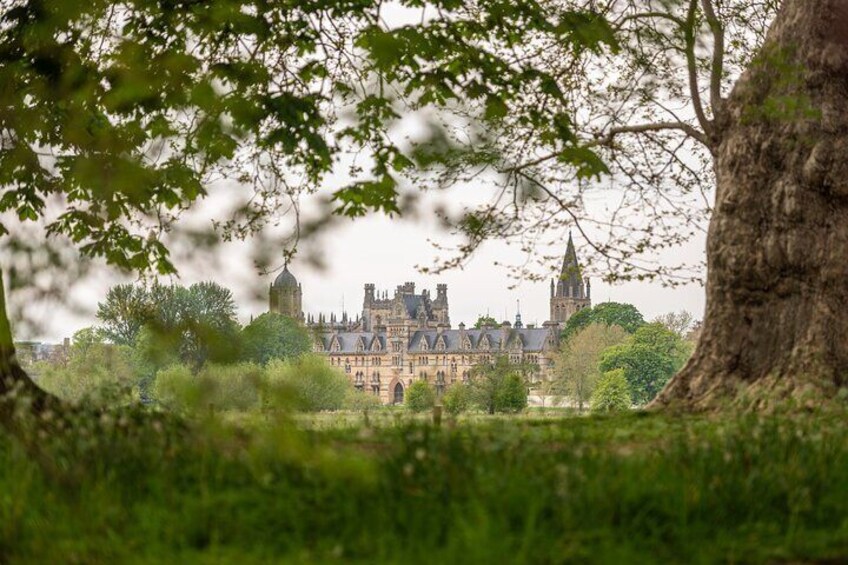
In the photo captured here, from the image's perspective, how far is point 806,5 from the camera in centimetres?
1399

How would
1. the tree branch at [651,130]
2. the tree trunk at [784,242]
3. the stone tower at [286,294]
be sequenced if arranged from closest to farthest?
the stone tower at [286,294], the tree trunk at [784,242], the tree branch at [651,130]

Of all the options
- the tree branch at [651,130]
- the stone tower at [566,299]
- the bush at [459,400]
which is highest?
the stone tower at [566,299]

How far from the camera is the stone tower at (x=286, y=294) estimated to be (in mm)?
3742

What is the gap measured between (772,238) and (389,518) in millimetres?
9431

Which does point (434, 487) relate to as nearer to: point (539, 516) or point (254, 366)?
point (539, 516)

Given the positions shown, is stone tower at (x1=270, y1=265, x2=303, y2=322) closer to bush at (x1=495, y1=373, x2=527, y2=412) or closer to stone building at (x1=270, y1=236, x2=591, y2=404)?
bush at (x1=495, y1=373, x2=527, y2=412)

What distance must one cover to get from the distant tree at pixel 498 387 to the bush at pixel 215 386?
6965 cm

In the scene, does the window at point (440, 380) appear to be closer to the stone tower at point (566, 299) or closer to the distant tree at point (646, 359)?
the stone tower at point (566, 299)

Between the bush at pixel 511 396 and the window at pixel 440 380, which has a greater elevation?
the window at pixel 440 380

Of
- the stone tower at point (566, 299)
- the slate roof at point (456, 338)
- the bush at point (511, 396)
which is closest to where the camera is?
the bush at point (511, 396)

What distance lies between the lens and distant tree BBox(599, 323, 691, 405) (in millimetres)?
93125

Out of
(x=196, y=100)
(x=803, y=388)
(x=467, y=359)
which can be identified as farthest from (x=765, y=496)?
(x=467, y=359)

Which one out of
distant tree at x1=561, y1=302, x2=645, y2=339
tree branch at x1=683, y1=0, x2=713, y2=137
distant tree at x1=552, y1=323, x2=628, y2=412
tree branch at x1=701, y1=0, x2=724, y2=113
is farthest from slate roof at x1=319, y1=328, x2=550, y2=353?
tree branch at x1=701, y1=0, x2=724, y2=113

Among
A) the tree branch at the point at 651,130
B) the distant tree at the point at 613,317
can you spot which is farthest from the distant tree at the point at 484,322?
the tree branch at the point at 651,130
